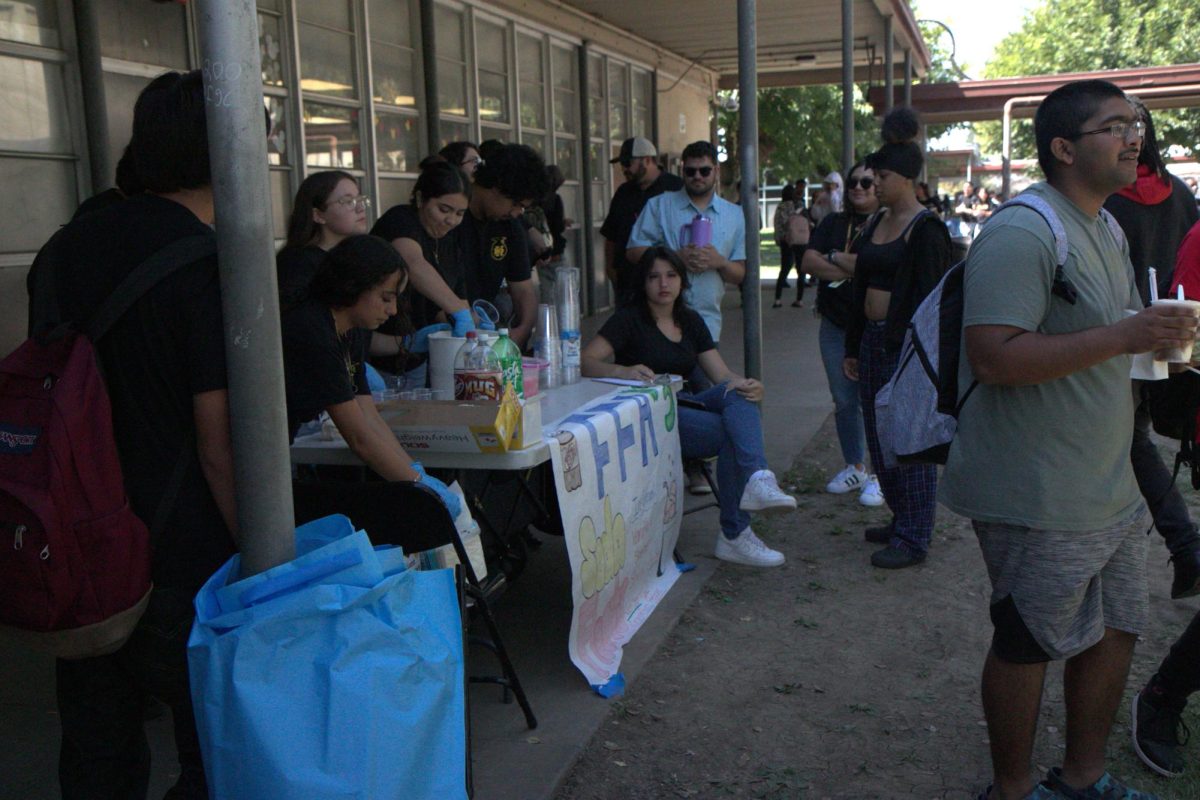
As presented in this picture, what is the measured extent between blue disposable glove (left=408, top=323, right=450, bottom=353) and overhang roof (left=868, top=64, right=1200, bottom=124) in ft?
47.3

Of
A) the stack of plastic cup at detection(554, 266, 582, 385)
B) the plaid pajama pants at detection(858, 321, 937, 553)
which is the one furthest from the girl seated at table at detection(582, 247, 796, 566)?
the plaid pajama pants at detection(858, 321, 937, 553)

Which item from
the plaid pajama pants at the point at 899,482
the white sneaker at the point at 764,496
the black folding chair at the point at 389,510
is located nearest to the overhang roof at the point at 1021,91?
the plaid pajama pants at the point at 899,482

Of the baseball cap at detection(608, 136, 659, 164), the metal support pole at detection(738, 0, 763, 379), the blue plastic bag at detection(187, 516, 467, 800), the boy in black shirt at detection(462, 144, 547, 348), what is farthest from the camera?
the baseball cap at detection(608, 136, 659, 164)

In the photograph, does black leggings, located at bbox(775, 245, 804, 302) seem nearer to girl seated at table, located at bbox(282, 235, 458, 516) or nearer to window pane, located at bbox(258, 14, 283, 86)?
window pane, located at bbox(258, 14, 283, 86)

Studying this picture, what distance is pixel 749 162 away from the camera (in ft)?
19.3

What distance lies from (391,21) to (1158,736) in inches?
311

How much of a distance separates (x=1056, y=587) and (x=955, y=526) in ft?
10.3

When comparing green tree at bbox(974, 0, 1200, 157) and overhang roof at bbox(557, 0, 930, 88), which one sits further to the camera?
green tree at bbox(974, 0, 1200, 157)

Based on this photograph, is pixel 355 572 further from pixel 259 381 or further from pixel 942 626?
pixel 942 626

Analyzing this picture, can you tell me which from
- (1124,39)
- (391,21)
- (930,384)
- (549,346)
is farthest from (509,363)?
(1124,39)

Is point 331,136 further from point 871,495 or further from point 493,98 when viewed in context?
point 871,495

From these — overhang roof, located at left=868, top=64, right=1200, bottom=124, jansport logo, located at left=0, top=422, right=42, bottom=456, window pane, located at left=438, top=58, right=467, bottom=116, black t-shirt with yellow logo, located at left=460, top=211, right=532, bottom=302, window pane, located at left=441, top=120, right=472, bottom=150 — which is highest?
overhang roof, located at left=868, top=64, right=1200, bottom=124

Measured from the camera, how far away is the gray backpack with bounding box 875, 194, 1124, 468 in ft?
9.10

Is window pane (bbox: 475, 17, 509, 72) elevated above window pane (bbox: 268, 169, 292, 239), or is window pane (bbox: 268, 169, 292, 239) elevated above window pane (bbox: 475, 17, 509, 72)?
window pane (bbox: 475, 17, 509, 72)
